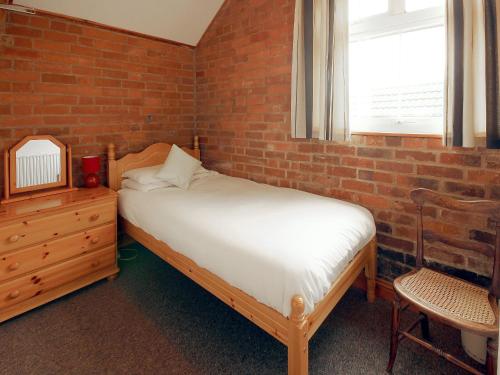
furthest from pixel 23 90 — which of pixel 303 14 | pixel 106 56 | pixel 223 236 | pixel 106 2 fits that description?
pixel 303 14

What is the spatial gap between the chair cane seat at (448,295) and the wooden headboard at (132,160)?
249cm

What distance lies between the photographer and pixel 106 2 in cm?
260

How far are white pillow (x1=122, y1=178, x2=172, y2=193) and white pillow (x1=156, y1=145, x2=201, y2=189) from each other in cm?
5

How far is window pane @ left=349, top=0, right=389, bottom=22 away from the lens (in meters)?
2.11

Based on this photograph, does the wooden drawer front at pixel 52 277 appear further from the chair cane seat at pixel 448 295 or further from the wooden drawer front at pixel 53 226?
the chair cane seat at pixel 448 295

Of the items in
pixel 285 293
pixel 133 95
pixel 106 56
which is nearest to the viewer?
pixel 285 293

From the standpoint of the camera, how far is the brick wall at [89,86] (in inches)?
92.7

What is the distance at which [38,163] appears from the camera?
2.41m

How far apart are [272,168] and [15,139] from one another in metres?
2.10

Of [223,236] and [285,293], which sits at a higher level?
[223,236]

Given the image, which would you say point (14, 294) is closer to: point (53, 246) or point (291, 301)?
point (53, 246)

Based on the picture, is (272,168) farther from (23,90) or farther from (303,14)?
(23,90)

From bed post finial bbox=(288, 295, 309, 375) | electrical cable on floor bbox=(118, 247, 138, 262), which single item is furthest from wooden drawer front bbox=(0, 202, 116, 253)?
bed post finial bbox=(288, 295, 309, 375)

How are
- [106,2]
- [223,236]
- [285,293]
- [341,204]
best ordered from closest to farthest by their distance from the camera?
1. [285,293]
2. [223,236]
3. [341,204]
4. [106,2]
